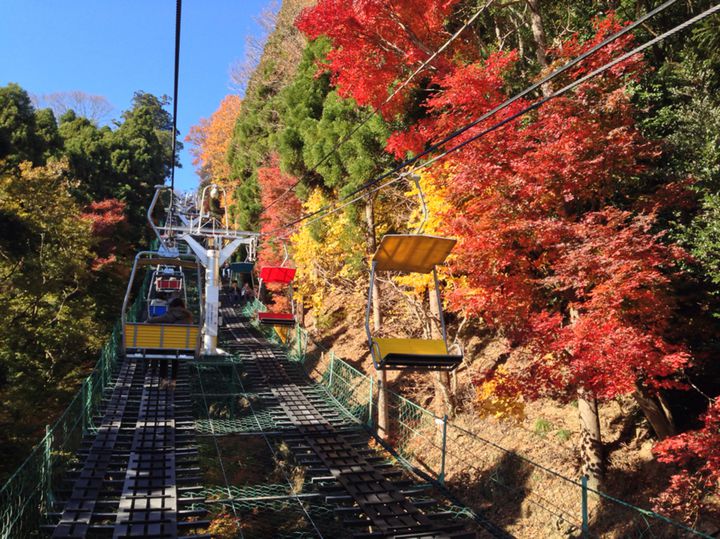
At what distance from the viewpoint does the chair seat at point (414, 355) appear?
24.2 feet

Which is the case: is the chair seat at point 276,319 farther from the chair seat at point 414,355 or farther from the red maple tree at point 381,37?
the chair seat at point 414,355

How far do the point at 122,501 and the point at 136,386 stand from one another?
7865 mm

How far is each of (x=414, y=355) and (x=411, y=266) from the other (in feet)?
3.99

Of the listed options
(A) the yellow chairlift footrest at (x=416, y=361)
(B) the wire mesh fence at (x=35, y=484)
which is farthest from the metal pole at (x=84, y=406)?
(A) the yellow chairlift footrest at (x=416, y=361)

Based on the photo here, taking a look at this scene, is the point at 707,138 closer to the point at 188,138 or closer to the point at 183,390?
the point at 183,390

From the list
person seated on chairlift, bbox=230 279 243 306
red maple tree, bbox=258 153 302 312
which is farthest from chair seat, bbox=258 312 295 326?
person seated on chairlift, bbox=230 279 243 306

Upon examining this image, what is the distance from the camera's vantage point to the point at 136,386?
600 inches

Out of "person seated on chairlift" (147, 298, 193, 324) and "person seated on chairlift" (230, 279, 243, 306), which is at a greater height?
"person seated on chairlift" (230, 279, 243, 306)

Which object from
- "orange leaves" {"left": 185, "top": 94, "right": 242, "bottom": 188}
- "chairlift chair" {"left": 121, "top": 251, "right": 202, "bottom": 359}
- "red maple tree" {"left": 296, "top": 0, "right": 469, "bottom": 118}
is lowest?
"chairlift chair" {"left": 121, "top": 251, "right": 202, "bottom": 359}

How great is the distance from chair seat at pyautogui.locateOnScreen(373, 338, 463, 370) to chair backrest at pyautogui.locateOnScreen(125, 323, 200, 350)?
15.5 feet

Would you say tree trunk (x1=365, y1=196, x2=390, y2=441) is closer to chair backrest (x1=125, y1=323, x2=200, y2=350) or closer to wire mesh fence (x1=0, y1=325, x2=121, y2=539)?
chair backrest (x1=125, y1=323, x2=200, y2=350)

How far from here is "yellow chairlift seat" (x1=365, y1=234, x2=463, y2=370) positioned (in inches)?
288

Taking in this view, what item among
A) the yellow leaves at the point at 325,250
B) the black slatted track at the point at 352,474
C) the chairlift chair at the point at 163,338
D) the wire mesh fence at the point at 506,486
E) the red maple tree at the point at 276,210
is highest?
the red maple tree at the point at 276,210

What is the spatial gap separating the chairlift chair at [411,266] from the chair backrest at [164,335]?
4.82 m
